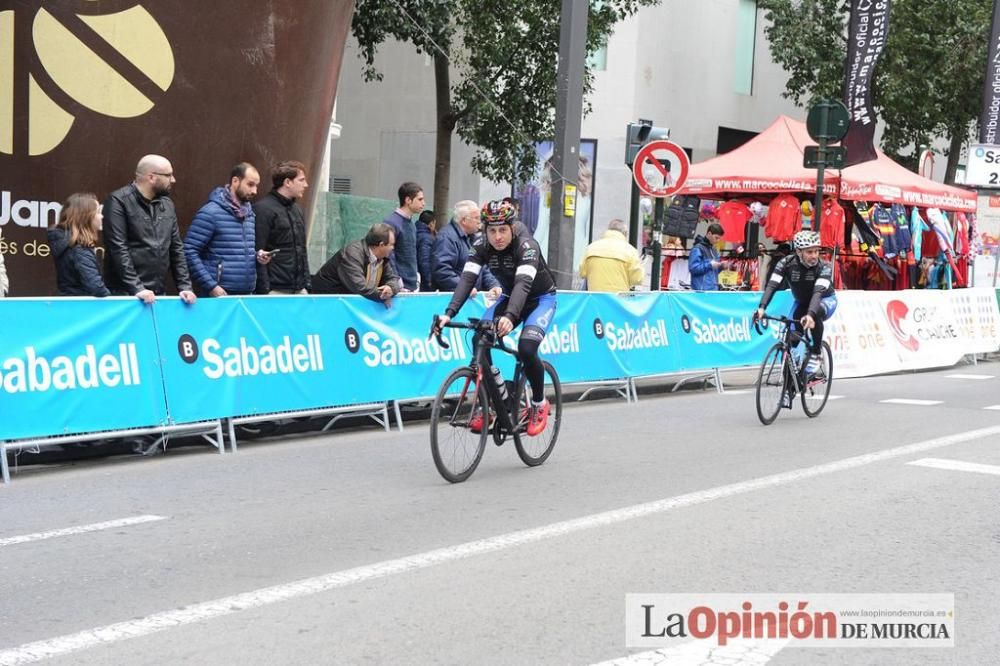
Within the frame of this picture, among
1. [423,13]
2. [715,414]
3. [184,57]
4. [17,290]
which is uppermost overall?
[423,13]

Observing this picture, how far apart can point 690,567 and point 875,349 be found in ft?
40.2

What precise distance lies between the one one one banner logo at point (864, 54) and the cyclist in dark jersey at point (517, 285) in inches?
578

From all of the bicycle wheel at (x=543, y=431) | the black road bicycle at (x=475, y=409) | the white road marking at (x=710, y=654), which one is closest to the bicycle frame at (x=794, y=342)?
the bicycle wheel at (x=543, y=431)

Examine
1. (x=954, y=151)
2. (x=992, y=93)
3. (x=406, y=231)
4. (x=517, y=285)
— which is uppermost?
(x=992, y=93)

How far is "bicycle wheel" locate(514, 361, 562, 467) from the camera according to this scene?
349 inches

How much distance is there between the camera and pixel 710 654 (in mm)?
4801

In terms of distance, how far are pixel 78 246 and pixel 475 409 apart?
125 inches

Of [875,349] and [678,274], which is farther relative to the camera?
[678,274]

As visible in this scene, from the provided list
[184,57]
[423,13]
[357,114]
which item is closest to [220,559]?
[184,57]

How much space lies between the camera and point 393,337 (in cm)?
1098

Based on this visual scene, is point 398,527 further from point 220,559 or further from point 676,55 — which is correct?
point 676,55

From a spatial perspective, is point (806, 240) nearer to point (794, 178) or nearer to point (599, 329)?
point (599, 329)

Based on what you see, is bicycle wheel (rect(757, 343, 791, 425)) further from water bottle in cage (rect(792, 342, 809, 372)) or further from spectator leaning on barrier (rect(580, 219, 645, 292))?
spectator leaning on barrier (rect(580, 219, 645, 292))

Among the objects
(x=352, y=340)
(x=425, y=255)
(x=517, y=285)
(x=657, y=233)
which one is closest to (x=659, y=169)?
(x=657, y=233)
